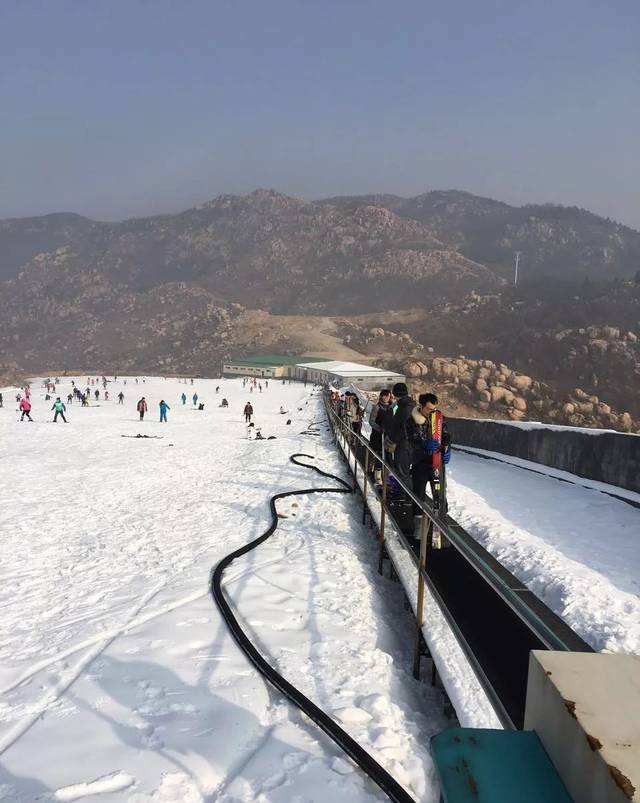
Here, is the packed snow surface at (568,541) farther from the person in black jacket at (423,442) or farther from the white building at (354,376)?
the white building at (354,376)

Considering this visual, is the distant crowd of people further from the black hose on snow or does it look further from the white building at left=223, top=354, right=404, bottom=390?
the white building at left=223, top=354, right=404, bottom=390

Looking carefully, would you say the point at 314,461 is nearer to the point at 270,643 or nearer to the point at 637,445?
the point at 637,445

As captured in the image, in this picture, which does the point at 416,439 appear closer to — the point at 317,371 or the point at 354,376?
the point at 354,376

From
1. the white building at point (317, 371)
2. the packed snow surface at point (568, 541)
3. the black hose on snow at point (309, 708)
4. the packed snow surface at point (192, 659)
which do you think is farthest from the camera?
the white building at point (317, 371)

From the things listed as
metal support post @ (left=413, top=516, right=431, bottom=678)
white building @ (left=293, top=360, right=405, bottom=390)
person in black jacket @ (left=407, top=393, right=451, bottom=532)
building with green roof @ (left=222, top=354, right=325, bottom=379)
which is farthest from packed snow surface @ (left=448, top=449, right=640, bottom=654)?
building with green roof @ (left=222, top=354, right=325, bottom=379)

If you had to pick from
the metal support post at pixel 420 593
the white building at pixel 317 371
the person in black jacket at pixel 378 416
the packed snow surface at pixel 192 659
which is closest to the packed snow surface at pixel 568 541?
the person in black jacket at pixel 378 416

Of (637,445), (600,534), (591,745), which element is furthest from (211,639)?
(637,445)
